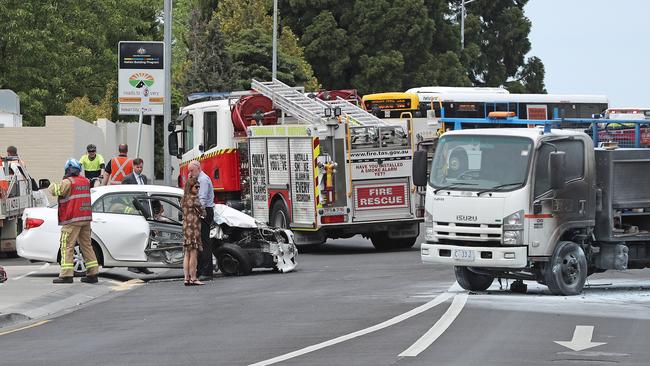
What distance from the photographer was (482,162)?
18.2 meters

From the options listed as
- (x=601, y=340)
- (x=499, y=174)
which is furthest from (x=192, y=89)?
(x=601, y=340)

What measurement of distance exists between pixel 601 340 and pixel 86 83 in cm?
5275

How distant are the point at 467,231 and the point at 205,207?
5110mm

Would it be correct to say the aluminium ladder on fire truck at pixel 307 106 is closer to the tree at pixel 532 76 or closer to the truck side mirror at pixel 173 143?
the truck side mirror at pixel 173 143

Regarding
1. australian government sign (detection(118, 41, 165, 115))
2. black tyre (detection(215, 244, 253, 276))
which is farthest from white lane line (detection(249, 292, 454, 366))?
australian government sign (detection(118, 41, 165, 115))

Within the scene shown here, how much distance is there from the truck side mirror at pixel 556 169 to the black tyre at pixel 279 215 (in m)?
10.4

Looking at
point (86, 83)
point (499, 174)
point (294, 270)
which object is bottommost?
point (294, 270)

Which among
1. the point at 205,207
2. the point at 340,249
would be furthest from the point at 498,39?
the point at 205,207

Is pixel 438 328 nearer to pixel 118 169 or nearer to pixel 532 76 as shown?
pixel 118 169

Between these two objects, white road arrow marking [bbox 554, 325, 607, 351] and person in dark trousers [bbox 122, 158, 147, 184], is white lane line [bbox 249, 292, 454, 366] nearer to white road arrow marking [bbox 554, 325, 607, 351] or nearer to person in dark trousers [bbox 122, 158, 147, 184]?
white road arrow marking [bbox 554, 325, 607, 351]

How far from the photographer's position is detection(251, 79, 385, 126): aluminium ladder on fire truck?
2767 centimetres

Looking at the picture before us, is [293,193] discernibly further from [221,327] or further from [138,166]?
[221,327]

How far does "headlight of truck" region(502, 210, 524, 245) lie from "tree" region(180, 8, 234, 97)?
44029mm

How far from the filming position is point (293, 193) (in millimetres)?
27531
